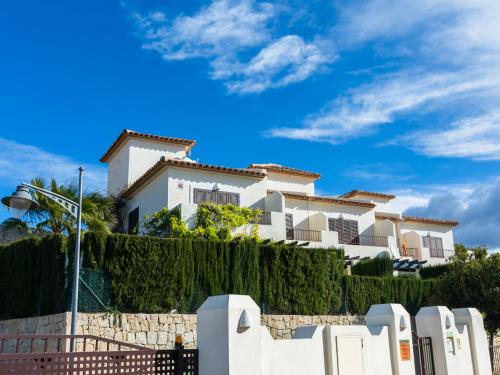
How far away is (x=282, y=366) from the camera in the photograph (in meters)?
9.71

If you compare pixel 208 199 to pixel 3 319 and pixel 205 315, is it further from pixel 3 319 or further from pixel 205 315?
pixel 205 315

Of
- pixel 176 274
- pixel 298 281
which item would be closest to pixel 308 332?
pixel 176 274

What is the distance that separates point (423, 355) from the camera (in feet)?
45.5

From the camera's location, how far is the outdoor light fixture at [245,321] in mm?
8805

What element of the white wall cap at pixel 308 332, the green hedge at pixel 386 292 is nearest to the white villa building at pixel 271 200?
the green hedge at pixel 386 292

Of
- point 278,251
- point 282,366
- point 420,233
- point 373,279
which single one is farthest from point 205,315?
point 420,233

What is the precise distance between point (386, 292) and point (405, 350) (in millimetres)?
11413

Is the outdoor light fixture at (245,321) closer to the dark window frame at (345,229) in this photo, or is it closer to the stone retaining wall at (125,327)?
the stone retaining wall at (125,327)

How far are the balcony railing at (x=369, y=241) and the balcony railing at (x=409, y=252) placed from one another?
290cm

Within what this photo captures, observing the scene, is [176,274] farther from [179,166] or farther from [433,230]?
[433,230]

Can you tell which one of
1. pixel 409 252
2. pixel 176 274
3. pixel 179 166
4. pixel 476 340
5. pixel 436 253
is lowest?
pixel 476 340

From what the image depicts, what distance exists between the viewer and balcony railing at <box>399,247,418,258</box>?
36.4 metres

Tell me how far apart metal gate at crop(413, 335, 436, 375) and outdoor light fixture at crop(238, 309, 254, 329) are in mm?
6830

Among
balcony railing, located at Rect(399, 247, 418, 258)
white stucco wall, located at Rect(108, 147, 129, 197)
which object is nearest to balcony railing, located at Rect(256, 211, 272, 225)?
white stucco wall, located at Rect(108, 147, 129, 197)
